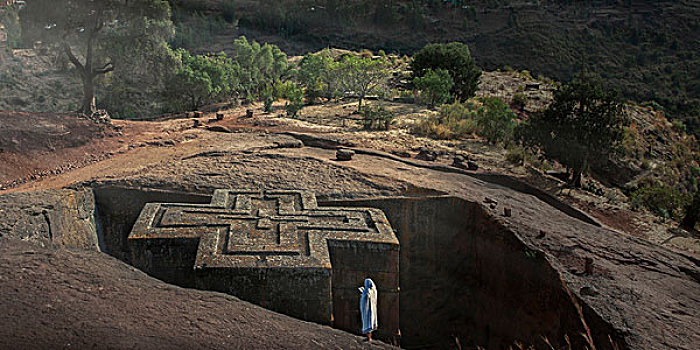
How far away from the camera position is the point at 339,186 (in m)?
10.2

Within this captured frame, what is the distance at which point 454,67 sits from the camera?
1053 inches

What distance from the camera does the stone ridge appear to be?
6062mm

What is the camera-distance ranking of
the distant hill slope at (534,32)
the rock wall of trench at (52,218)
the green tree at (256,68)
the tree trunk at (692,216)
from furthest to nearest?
the distant hill slope at (534,32), the green tree at (256,68), the tree trunk at (692,216), the rock wall of trench at (52,218)

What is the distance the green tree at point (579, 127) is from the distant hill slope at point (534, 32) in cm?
2071

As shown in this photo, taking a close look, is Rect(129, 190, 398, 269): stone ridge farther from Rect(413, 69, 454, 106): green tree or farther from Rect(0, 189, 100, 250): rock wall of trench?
Rect(413, 69, 454, 106): green tree

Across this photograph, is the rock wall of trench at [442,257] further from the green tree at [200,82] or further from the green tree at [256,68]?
the green tree at [256,68]

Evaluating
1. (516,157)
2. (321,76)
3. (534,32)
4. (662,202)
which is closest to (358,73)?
(321,76)

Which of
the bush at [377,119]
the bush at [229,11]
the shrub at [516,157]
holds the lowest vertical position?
the shrub at [516,157]

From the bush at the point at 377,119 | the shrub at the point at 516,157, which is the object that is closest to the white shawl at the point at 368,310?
the shrub at the point at 516,157

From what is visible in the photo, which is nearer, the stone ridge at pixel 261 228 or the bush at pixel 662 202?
the stone ridge at pixel 261 228

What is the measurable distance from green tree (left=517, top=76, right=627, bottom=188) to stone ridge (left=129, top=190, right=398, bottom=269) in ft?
30.7

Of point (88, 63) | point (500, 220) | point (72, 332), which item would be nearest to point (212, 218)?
point (72, 332)

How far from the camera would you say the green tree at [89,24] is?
17.1 m

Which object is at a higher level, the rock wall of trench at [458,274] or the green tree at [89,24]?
the green tree at [89,24]
